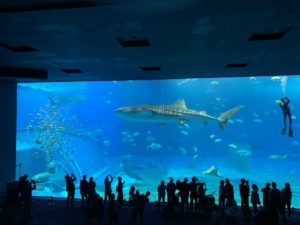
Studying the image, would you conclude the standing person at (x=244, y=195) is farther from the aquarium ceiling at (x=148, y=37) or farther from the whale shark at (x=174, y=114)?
the whale shark at (x=174, y=114)

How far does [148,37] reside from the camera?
626 centimetres

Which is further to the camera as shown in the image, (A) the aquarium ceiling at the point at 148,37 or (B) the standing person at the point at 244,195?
(B) the standing person at the point at 244,195

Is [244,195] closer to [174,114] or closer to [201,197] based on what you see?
[201,197]

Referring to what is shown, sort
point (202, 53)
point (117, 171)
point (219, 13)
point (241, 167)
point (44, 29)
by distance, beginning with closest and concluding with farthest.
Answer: point (219, 13) → point (44, 29) → point (202, 53) → point (241, 167) → point (117, 171)

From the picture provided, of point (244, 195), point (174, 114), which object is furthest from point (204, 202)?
point (174, 114)

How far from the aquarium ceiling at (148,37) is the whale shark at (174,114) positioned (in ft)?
14.1

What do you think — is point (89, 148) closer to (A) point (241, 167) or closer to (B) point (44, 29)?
(A) point (241, 167)

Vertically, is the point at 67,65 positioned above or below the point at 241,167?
above

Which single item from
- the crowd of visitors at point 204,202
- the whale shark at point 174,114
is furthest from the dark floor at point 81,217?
the whale shark at point 174,114

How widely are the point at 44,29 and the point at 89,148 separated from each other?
37340mm

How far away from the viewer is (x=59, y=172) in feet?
136

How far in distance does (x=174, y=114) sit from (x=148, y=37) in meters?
9.31

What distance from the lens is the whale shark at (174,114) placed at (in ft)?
46.5

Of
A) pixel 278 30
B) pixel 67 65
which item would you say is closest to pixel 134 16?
pixel 278 30
